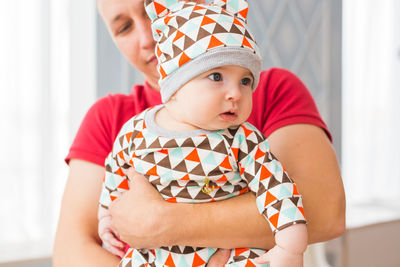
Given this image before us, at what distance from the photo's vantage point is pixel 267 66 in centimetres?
272

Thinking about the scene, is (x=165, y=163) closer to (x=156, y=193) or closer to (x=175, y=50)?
(x=156, y=193)

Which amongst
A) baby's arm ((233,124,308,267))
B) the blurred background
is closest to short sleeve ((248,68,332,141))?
baby's arm ((233,124,308,267))

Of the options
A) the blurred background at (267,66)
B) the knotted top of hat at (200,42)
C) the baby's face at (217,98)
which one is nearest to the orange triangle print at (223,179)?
the baby's face at (217,98)

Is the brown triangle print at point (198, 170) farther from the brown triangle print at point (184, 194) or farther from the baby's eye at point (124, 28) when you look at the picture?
the baby's eye at point (124, 28)

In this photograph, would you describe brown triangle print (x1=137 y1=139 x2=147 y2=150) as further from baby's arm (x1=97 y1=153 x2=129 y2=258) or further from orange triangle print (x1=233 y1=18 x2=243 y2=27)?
orange triangle print (x1=233 y1=18 x2=243 y2=27)

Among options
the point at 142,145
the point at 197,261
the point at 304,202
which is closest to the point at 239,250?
the point at 197,261

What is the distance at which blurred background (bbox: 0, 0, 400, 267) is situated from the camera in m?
1.98

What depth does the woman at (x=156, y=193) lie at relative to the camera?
3.02 feet
